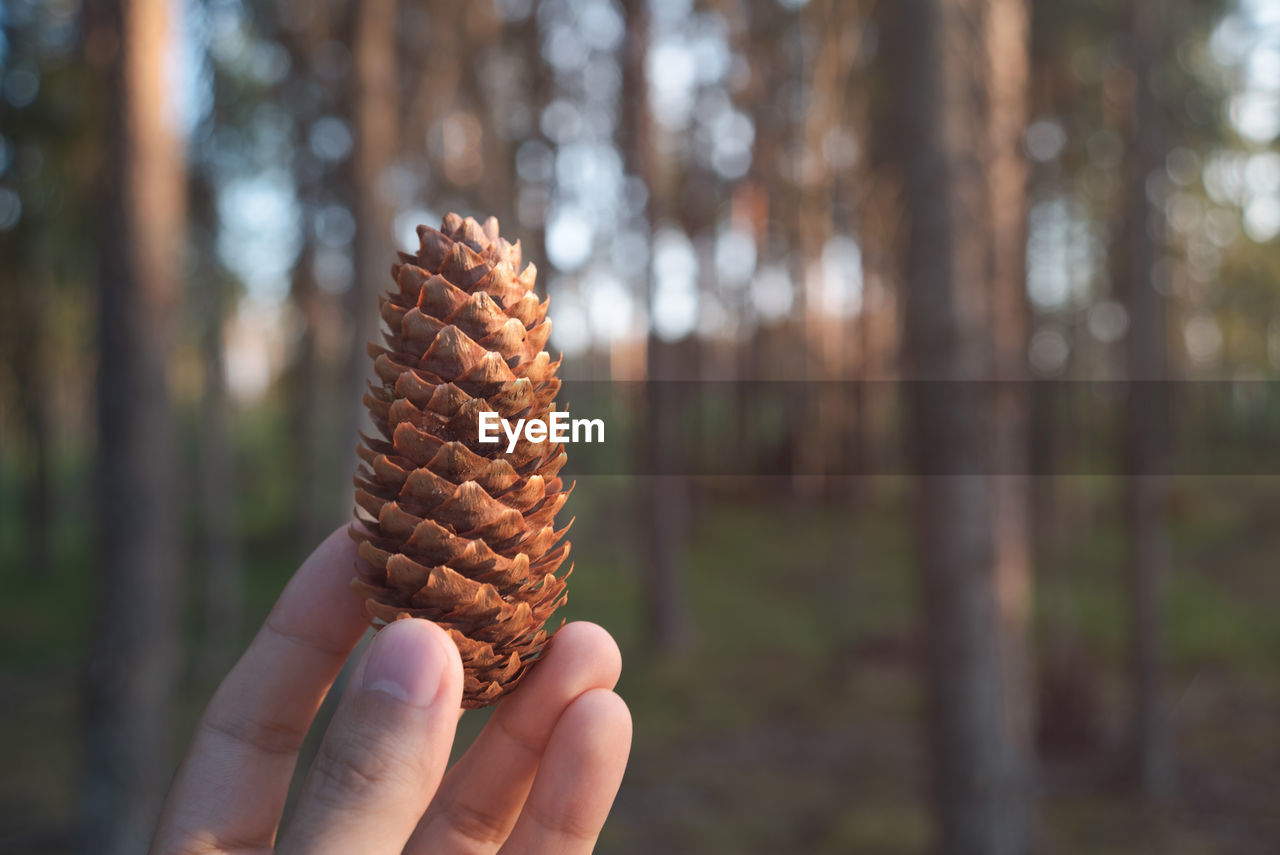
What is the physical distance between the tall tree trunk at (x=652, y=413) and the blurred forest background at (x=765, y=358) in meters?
0.07

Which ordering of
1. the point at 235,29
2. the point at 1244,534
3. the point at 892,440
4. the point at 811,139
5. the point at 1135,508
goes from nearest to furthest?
the point at 1135,508 → the point at 235,29 → the point at 811,139 → the point at 1244,534 → the point at 892,440

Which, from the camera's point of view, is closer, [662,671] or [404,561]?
[404,561]

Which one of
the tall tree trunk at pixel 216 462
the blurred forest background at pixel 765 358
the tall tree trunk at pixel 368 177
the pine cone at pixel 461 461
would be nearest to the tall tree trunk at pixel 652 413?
the blurred forest background at pixel 765 358

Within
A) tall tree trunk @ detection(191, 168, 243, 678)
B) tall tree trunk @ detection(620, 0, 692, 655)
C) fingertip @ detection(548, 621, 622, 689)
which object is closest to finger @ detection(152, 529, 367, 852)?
fingertip @ detection(548, 621, 622, 689)

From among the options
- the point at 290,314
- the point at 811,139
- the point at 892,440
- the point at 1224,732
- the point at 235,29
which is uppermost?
the point at 235,29

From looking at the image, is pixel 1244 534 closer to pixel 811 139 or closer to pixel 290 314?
pixel 811 139

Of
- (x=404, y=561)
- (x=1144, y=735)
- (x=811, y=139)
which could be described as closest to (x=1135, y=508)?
(x=1144, y=735)

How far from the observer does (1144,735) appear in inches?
348

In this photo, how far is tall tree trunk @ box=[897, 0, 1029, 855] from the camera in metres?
5.26

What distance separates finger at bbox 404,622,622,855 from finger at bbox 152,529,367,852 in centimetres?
39

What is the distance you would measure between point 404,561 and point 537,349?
1.65ft

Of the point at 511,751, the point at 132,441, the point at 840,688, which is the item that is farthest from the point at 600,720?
the point at 840,688

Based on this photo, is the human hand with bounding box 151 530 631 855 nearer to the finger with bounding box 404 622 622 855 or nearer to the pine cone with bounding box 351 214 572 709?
the finger with bounding box 404 622 622 855

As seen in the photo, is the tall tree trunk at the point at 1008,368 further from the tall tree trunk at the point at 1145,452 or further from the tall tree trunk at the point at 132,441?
the tall tree trunk at the point at 132,441
